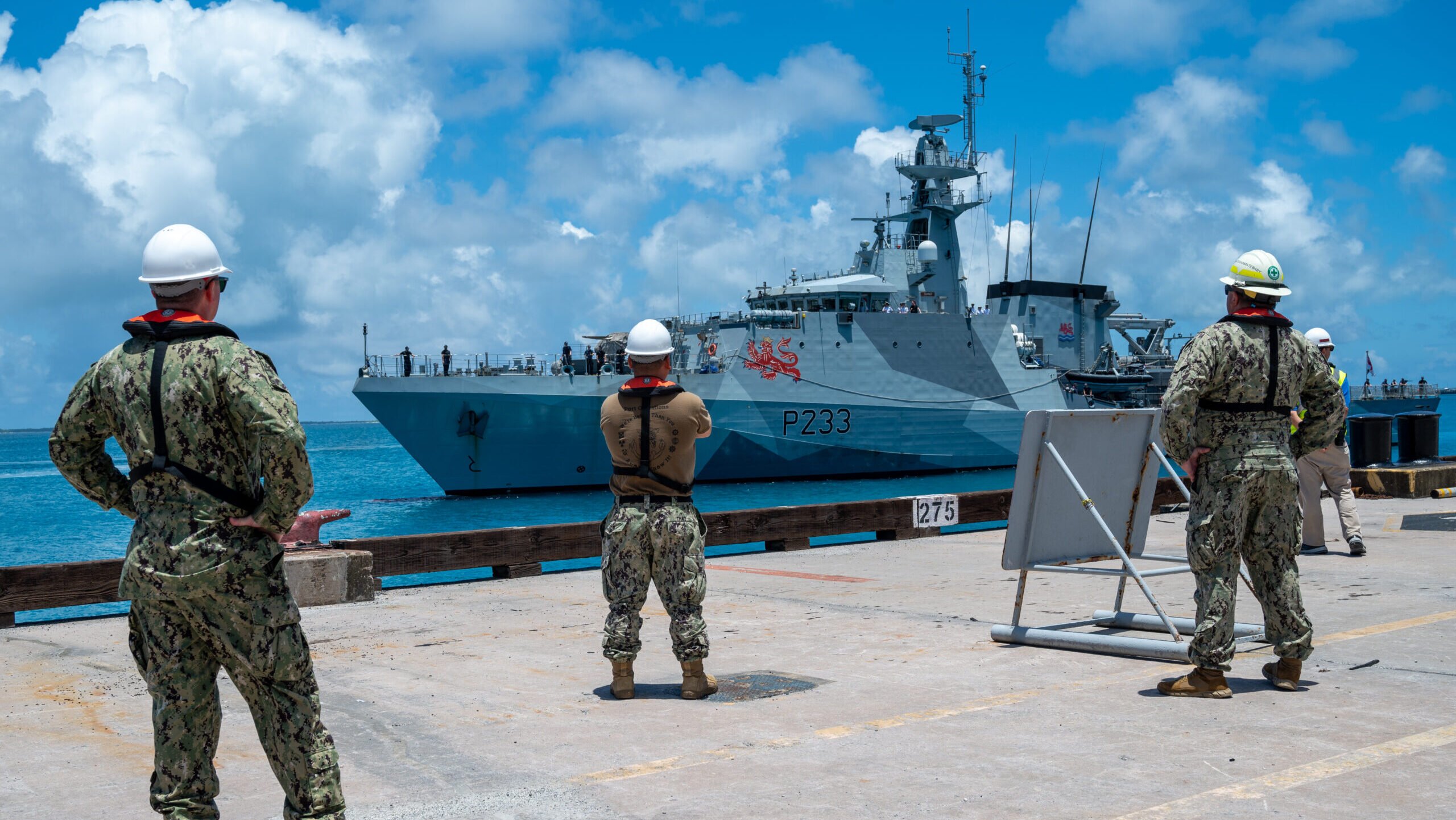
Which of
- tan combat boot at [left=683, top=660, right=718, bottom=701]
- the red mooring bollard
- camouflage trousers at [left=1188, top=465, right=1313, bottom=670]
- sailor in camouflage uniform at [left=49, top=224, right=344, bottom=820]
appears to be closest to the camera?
sailor in camouflage uniform at [left=49, top=224, right=344, bottom=820]

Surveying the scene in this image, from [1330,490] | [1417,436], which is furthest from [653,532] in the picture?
[1417,436]

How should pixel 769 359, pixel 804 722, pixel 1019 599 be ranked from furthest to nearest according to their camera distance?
1. pixel 769 359
2. pixel 1019 599
3. pixel 804 722

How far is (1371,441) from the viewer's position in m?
16.5

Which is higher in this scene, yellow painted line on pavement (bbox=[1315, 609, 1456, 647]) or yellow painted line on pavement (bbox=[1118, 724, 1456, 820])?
yellow painted line on pavement (bbox=[1315, 609, 1456, 647])

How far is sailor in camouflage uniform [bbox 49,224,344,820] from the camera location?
3041mm

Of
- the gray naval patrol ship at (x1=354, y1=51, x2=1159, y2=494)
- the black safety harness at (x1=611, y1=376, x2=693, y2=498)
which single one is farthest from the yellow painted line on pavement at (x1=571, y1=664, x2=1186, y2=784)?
the gray naval patrol ship at (x1=354, y1=51, x2=1159, y2=494)

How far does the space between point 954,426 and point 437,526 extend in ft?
56.5

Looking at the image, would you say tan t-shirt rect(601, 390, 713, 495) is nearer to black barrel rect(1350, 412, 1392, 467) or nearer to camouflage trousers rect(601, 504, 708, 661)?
camouflage trousers rect(601, 504, 708, 661)

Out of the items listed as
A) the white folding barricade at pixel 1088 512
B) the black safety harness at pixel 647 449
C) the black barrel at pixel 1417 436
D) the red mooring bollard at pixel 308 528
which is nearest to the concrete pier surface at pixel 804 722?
the white folding barricade at pixel 1088 512

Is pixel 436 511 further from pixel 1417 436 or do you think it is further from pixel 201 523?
pixel 201 523

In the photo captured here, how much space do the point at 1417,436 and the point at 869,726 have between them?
1594 cm

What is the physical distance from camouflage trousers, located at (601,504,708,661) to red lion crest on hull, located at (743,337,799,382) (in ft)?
99.5

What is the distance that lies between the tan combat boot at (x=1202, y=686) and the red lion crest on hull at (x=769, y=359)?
101 feet

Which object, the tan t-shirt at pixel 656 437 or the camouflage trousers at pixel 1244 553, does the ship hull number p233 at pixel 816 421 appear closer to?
the tan t-shirt at pixel 656 437
